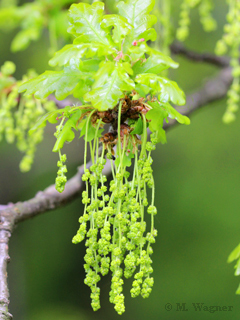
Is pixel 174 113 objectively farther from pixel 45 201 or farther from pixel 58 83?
pixel 45 201

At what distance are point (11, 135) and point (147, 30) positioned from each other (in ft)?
2.25

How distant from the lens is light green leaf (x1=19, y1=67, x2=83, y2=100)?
0.77 m

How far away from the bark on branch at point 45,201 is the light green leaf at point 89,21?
0.42m

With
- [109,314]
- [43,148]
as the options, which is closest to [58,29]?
[43,148]

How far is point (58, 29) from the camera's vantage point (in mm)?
1662

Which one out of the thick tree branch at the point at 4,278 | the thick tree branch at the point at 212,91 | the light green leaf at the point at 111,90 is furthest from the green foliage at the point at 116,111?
the thick tree branch at the point at 212,91

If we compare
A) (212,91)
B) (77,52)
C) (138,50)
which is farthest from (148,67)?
(212,91)

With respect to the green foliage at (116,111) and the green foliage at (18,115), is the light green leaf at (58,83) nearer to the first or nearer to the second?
the green foliage at (116,111)

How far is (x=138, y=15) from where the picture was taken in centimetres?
80

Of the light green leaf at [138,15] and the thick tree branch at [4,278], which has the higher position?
the light green leaf at [138,15]

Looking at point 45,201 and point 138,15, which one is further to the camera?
point 45,201

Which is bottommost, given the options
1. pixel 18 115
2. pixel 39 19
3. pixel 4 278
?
pixel 4 278

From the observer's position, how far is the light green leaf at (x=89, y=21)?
2.55 ft

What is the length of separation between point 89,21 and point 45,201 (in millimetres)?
697
